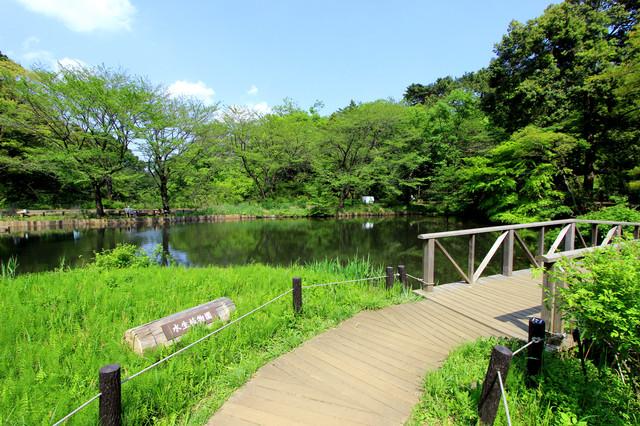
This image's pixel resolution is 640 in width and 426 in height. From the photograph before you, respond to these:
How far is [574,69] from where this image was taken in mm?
13742

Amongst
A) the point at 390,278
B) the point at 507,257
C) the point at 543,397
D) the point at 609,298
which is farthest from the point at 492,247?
the point at 609,298

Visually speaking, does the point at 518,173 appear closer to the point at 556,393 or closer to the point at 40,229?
the point at 556,393

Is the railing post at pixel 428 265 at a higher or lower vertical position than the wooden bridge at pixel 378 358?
higher

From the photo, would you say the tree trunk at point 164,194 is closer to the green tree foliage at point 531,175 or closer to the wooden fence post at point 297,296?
the wooden fence post at point 297,296

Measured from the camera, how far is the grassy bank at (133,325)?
7.35 ft

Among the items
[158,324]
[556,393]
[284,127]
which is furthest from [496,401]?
[284,127]

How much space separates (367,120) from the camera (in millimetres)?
24312

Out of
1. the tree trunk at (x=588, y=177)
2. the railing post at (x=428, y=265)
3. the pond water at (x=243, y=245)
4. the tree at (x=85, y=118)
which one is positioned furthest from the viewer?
the tree at (x=85, y=118)

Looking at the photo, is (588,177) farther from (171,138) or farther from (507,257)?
(171,138)

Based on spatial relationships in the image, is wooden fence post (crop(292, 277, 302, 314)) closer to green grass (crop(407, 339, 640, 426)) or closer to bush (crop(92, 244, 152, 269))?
green grass (crop(407, 339, 640, 426))

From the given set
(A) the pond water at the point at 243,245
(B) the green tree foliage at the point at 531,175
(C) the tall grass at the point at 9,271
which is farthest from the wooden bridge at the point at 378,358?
(B) the green tree foliage at the point at 531,175

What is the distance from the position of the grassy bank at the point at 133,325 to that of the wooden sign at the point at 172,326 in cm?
10

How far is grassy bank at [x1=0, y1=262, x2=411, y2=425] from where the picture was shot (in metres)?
2.24

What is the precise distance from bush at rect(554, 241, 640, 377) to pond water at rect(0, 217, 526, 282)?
18.2 feet
